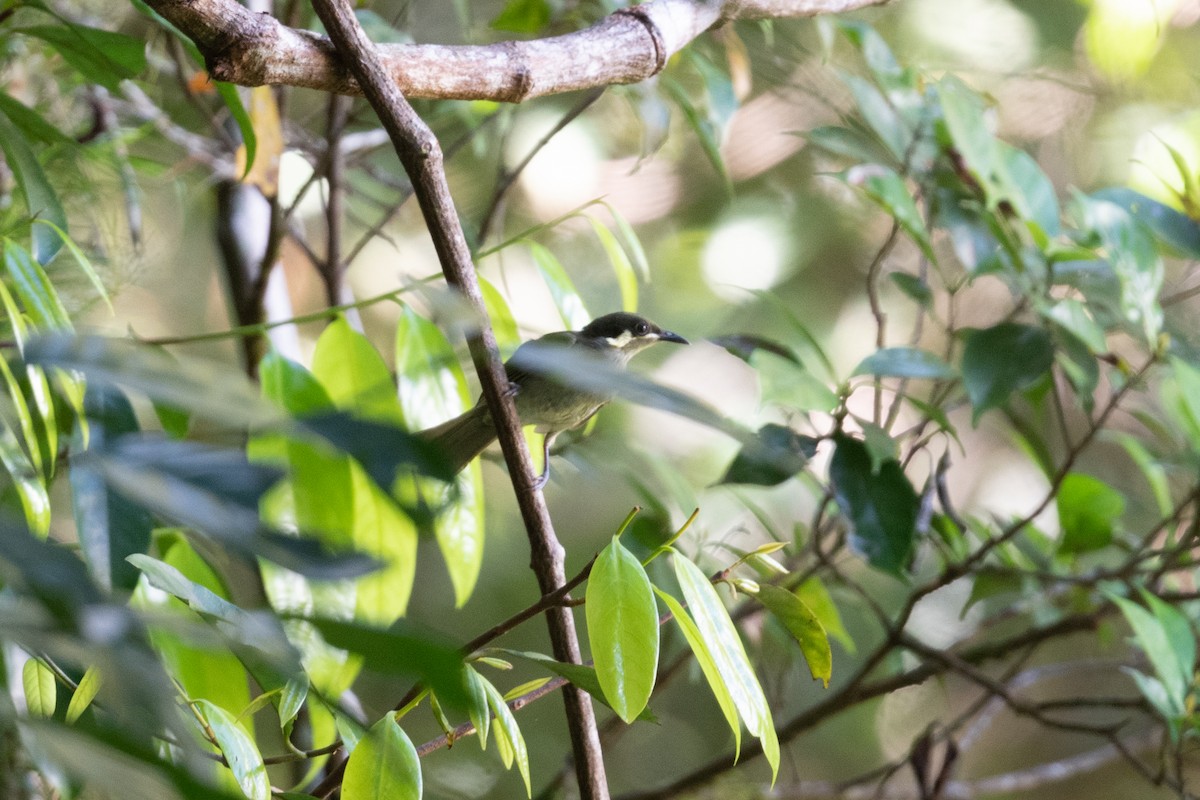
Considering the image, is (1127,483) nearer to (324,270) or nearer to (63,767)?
(324,270)

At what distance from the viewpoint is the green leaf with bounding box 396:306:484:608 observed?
107 cm

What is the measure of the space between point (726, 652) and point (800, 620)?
0.13 m

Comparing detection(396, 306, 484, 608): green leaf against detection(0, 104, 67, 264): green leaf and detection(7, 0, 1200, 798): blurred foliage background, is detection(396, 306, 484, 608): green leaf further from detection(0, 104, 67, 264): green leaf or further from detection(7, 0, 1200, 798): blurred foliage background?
detection(7, 0, 1200, 798): blurred foliage background

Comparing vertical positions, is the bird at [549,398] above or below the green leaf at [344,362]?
below

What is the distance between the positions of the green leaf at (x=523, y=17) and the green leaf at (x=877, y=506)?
89 cm

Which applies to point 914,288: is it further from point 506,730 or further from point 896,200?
point 506,730

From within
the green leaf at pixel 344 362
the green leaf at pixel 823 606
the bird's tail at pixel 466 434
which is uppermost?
the green leaf at pixel 344 362

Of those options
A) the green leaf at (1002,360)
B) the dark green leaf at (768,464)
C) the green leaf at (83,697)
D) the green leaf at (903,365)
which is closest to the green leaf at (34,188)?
the green leaf at (83,697)

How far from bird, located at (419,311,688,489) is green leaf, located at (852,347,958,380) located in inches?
13.6

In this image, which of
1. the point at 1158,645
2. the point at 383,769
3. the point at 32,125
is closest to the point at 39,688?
the point at 383,769

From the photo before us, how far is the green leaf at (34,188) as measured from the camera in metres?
0.93

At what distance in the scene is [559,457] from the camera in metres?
1.50

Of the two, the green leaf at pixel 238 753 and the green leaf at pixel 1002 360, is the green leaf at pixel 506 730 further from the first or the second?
the green leaf at pixel 1002 360

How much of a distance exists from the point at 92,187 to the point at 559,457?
1.14m
